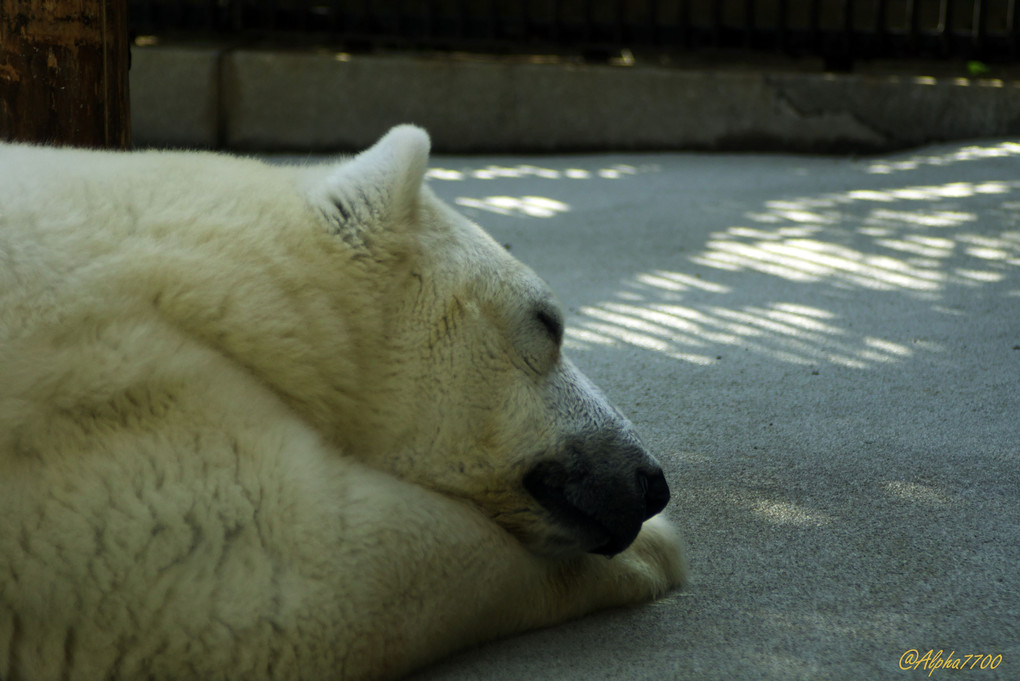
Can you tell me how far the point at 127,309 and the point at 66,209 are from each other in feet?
0.64

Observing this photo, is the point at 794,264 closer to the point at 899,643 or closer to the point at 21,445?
the point at 899,643

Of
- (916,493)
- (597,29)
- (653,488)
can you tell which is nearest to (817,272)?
(916,493)

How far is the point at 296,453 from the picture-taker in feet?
4.84

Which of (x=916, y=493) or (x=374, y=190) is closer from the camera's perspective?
(x=374, y=190)

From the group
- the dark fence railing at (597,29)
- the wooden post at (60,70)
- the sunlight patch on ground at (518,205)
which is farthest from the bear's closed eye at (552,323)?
the dark fence railing at (597,29)

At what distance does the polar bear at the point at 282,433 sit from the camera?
1.35 m

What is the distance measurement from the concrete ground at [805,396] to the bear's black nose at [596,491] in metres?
0.18

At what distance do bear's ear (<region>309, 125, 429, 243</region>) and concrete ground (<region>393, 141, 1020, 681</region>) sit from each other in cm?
73

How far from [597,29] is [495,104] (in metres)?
1.00

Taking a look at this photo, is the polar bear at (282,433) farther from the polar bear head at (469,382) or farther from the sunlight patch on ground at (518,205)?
the sunlight patch on ground at (518,205)

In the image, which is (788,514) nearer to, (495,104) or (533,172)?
(533,172)

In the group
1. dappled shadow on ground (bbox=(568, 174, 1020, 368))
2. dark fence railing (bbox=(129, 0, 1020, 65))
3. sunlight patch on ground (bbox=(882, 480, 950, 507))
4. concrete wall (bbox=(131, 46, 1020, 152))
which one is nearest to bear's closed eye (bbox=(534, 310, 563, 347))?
sunlight patch on ground (bbox=(882, 480, 950, 507))

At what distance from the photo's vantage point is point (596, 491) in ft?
5.79

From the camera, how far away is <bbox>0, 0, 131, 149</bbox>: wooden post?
2434 mm
